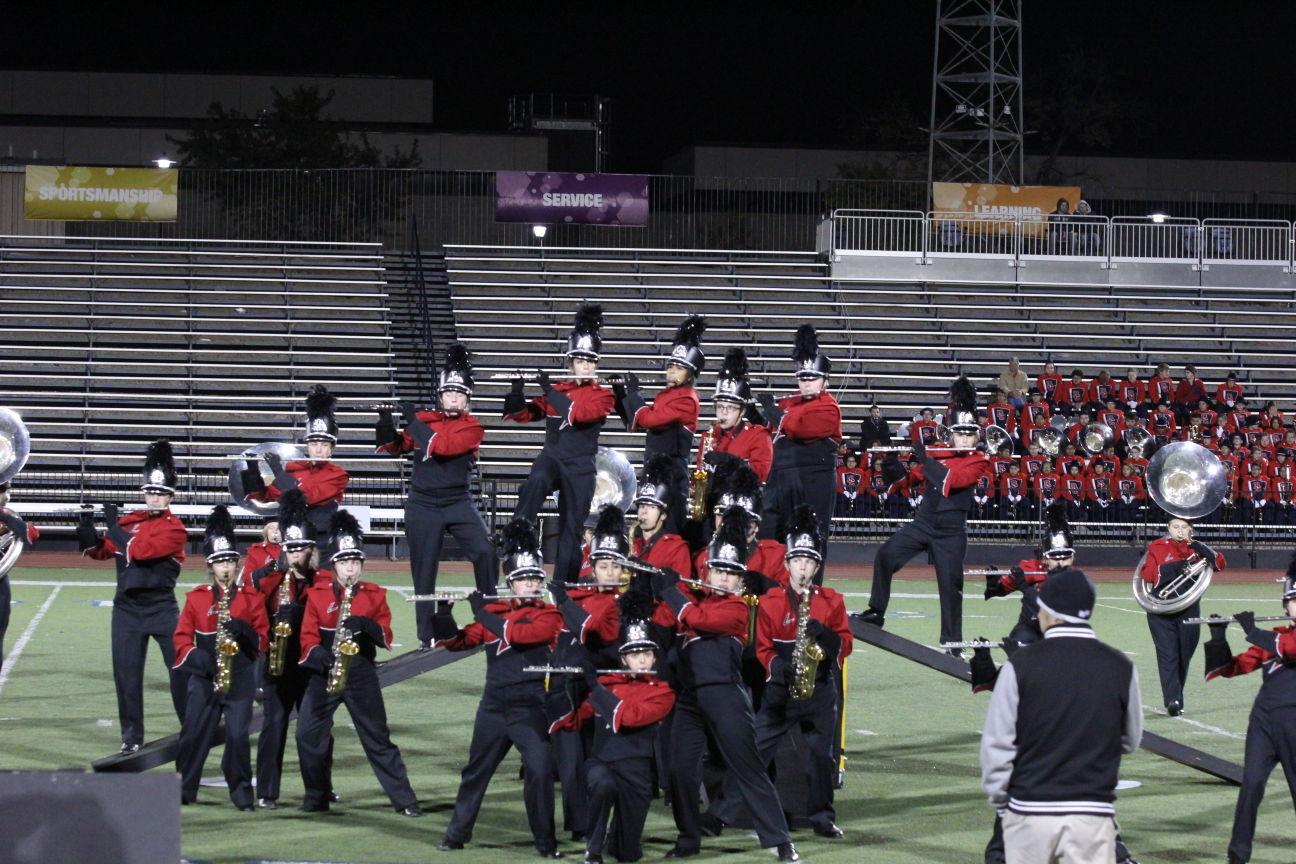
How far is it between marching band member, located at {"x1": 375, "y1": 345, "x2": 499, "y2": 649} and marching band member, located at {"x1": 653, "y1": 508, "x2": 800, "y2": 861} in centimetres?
254

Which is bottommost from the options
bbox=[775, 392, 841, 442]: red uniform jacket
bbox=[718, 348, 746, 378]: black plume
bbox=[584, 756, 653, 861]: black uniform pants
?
bbox=[584, 756, 653, 861]: black uniform pants

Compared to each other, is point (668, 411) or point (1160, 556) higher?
point (668, 411)

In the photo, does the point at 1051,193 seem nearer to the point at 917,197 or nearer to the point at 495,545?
the point at 917,197

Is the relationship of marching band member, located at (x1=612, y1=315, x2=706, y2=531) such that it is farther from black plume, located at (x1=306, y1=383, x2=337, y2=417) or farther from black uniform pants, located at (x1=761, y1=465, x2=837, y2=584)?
black plume, located at (x1=306, y1=383, x2=337, y2=417)

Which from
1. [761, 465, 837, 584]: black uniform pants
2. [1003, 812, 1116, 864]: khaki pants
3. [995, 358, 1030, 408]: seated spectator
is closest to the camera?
[1003, 812, 1116, 864]: khaki pants

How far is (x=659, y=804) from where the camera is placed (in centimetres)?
1015

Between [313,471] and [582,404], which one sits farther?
[313,471]

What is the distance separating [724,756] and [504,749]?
104 cm

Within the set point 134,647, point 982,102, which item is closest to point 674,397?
point 134,647

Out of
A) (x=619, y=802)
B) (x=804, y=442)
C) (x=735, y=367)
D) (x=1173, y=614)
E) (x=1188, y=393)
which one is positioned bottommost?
(x=619, y=802)

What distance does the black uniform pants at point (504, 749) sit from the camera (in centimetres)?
862

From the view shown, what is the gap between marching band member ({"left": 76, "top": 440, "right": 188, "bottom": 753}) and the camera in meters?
10.7

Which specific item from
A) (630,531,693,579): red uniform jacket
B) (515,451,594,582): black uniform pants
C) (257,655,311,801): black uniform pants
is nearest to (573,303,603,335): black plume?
(515,451,594,582): black uniform pants

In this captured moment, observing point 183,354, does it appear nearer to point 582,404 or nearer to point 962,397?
point 582,404
